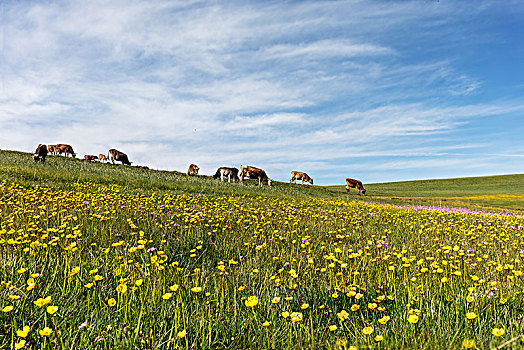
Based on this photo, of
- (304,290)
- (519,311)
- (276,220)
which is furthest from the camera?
(276,220)

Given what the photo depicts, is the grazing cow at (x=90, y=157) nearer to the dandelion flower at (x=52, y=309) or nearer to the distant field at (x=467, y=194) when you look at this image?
the distant field at (x=467, y=194)

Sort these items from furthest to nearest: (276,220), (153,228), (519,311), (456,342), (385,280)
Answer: (276,220), (153,228), (385,280), (519,311), (456,342)

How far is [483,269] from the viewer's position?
511cm

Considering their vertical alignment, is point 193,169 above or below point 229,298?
above

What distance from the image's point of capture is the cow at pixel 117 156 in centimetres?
4604

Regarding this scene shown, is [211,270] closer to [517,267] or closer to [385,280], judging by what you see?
[385,280]

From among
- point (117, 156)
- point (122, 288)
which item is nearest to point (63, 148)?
point (117, 156)

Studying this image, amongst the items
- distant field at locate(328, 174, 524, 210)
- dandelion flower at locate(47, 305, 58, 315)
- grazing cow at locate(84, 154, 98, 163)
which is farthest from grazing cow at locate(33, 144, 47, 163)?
distant field at locate(328, 174, 524, 210)

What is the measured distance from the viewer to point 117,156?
156 ft

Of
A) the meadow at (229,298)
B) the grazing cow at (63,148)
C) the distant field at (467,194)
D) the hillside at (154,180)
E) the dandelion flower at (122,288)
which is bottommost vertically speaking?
the distant field at (467,194)

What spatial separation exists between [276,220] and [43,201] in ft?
21.4

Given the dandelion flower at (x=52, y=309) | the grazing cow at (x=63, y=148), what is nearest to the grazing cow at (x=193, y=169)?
the grazing cow at (x=63, y=148)

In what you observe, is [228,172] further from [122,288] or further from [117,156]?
[122,288]

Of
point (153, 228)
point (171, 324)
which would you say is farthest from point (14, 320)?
point (153, 228)
